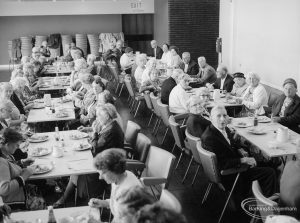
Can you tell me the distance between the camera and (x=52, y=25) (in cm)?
1709

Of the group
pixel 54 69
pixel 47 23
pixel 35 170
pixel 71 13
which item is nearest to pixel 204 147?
pixel 35 170

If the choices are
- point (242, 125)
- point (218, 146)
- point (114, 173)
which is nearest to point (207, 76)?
point (242, 125)

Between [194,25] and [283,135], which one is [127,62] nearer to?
[194,25]

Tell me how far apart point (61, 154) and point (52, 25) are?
1340cm

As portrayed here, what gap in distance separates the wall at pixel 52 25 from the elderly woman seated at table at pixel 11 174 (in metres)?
13.7

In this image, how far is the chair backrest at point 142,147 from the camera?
489cm

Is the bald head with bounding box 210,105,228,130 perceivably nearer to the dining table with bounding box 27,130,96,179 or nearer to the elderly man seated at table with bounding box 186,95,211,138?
the elderly man seated at table with bounding box 186,95,211,138

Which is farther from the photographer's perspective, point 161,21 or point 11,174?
point 161,21

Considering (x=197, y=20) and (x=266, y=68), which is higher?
(x=197, y=20)

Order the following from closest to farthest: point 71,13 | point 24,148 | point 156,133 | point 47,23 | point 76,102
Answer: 1. point 24,148
2. point 76,102
3. point 156,133
4. point 71,13
5. point 47,23

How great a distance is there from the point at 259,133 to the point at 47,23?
538 inches

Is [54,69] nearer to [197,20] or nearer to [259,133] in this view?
[197,20]

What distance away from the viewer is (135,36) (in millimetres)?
17547

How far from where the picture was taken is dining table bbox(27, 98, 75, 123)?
6.58 meters
